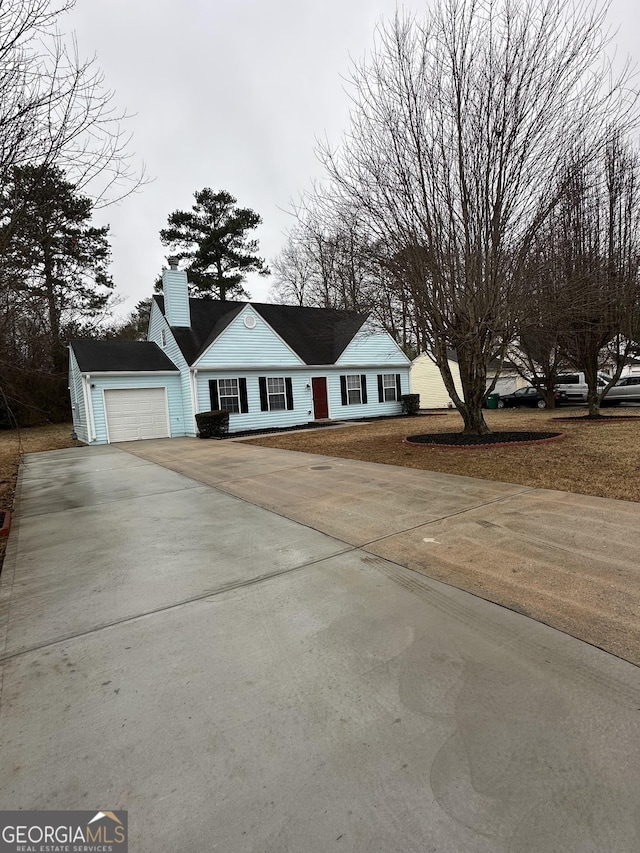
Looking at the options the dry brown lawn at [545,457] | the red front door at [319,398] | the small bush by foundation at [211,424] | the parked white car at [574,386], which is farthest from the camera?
the parked white car at [574,386]

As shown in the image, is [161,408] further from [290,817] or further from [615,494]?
[290,817]

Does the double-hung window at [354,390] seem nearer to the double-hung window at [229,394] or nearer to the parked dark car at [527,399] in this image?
the double-hung window at [229,394]

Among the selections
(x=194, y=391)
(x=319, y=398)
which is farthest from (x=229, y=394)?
(x=319, y=398)

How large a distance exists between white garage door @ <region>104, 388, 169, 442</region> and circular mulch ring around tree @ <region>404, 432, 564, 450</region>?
10609mm

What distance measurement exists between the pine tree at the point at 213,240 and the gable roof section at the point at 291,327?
10573 mm

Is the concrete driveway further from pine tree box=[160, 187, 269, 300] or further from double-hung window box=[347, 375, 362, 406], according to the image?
pine tree box=[160, 187, 269, 300]

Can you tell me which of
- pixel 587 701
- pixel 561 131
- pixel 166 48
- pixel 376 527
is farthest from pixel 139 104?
Answer: pixel 561 131

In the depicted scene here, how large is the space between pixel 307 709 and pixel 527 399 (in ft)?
77.3

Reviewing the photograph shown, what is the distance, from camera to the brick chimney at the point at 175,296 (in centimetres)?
1748

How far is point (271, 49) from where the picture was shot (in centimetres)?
809

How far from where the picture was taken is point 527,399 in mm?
22688

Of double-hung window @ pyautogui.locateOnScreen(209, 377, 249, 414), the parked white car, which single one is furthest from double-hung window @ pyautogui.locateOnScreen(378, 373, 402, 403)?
the parked white car

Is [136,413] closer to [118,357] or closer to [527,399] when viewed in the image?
[118,357]

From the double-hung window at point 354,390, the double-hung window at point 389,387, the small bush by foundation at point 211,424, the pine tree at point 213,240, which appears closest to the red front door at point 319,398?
the double-hung window at point 354,390
